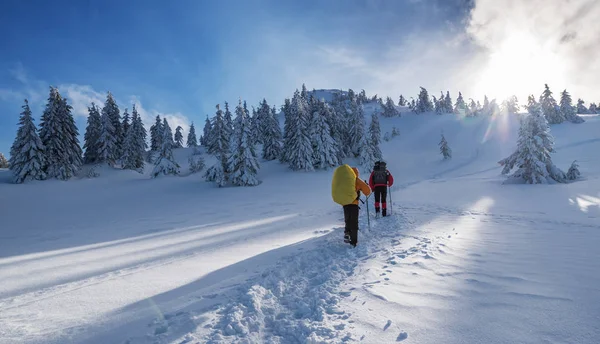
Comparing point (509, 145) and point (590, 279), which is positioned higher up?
point (509, 145)

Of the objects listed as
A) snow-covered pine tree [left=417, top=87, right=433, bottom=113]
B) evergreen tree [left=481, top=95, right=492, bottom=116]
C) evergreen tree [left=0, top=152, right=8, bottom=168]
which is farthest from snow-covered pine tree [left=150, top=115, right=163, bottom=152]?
evergreen tree [left=481, top=95, right=492, bottom=116]

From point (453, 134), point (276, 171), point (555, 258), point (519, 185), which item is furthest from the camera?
point (453, 134)

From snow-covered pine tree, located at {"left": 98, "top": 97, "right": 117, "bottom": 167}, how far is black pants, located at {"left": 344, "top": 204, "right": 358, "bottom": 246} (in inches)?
1841

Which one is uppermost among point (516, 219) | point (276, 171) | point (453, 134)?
point (453, 134)

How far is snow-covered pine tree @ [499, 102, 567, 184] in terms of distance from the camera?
65.3 ft

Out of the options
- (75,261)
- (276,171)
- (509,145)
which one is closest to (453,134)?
(509,145)

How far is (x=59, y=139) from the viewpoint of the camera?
3556 cm

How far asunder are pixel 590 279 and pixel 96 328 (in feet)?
22.0

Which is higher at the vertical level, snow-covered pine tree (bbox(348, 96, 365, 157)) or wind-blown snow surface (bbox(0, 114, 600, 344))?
snow-covered pine tree (bbox(348, 96, 365, 157))

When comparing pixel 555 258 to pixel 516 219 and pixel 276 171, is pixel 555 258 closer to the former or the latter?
pixel 516 219

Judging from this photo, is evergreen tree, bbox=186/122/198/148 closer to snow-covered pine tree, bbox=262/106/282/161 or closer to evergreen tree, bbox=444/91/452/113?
snow-covered pine tree, bbox=262/106/282/161

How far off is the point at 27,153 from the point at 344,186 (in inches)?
1689

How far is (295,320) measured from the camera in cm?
324

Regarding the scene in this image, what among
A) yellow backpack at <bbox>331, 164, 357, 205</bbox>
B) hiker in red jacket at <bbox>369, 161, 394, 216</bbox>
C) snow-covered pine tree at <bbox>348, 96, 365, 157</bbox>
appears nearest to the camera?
yellow backpack at <bbox>331, 164, 357, 205</bbox>
